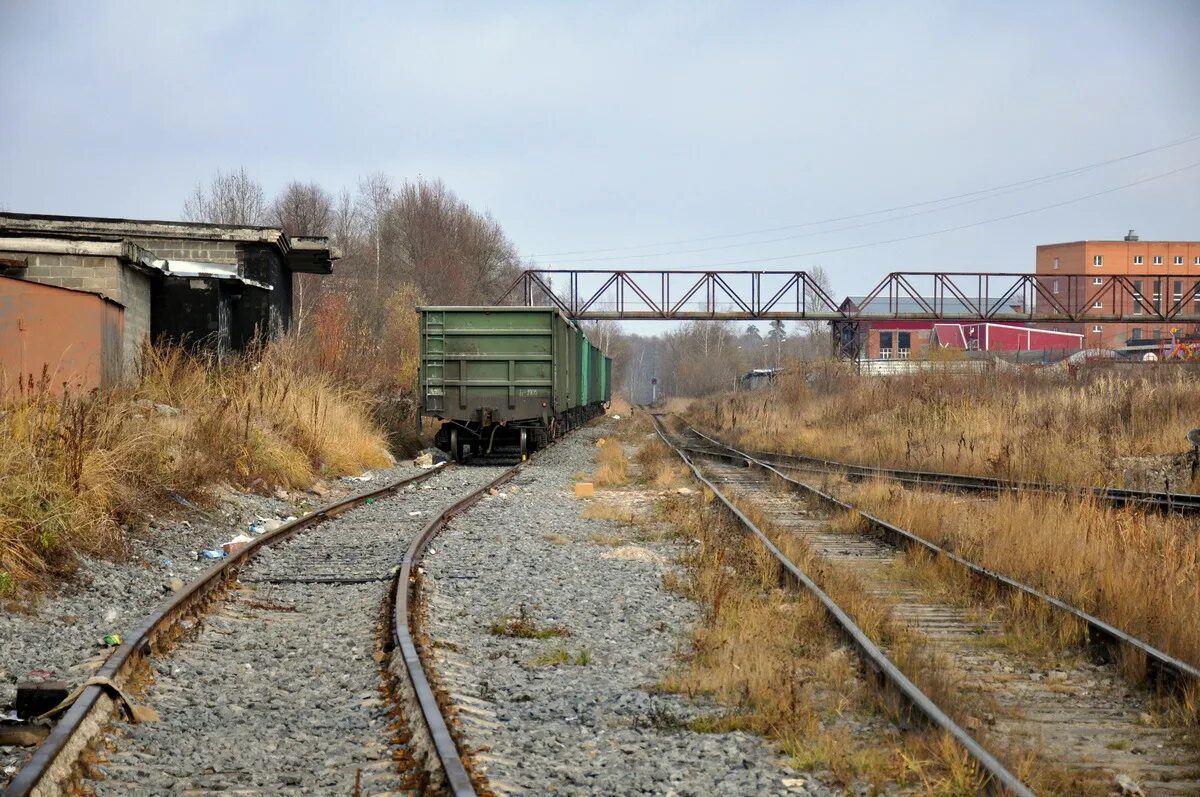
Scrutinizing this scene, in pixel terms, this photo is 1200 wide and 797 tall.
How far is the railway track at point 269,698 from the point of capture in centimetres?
446

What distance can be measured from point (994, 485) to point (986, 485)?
0.33 ft

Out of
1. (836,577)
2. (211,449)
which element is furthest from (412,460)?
(836,577)

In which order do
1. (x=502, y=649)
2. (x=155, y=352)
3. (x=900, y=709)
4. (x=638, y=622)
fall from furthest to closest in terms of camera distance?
(x=155, y=352) < (x=638, y=622) < (x=502, y=649) < (x=900, y=709)

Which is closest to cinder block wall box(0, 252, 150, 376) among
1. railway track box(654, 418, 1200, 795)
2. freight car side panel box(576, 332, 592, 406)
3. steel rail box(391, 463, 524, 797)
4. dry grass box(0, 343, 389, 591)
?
dry grass box(0, 343, 389, 591)

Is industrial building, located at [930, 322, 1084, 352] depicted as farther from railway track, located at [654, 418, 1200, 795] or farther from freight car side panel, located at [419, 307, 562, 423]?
railway track, located at [654, 418, 1200, 795]

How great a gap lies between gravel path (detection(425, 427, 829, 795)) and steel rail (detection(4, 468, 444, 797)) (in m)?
1.56

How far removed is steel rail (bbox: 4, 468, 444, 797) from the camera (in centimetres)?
416

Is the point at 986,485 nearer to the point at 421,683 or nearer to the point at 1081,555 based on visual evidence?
the point at 1081,555

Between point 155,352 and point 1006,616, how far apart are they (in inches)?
553

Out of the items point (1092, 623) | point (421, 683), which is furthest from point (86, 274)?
point (1092, 623)

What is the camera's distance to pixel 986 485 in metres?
14.9

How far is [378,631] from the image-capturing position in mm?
7098

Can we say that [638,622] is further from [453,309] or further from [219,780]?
[453,309]

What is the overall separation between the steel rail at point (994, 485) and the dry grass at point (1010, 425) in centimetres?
57
